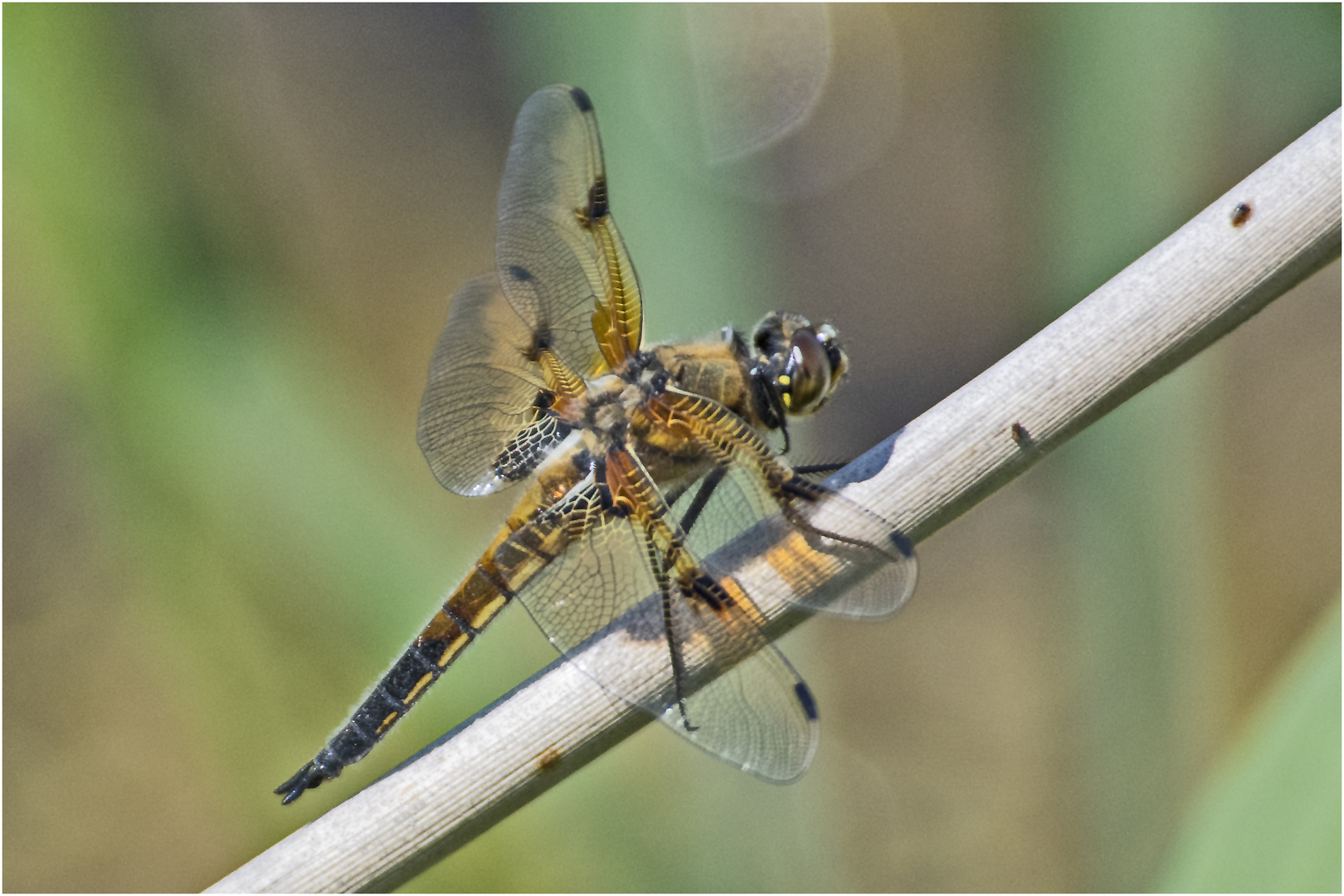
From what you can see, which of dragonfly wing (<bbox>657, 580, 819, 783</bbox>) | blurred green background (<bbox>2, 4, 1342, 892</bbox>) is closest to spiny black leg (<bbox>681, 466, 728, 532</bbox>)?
dragonfly wing (<bbox>657, 580, 819, 783</bbox>)

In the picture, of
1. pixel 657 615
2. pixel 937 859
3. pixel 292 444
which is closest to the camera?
pixel 657 615

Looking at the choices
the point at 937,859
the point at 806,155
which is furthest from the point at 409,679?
the point at 806,155

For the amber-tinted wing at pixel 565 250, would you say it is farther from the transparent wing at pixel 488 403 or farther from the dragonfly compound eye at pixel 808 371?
the dragonfly compound eye at pixel 808 371

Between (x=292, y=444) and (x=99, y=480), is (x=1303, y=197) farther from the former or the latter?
(x=99, y=480)

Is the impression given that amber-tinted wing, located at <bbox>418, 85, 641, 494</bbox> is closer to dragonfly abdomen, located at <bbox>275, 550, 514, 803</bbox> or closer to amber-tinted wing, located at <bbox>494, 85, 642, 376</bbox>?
amber-tinted wing, located at <bbox>494, 85, 642, 376</bbox>

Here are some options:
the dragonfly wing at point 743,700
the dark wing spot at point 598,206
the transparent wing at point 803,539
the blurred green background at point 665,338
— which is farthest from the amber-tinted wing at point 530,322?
the dragonfly wing at point 743,700
